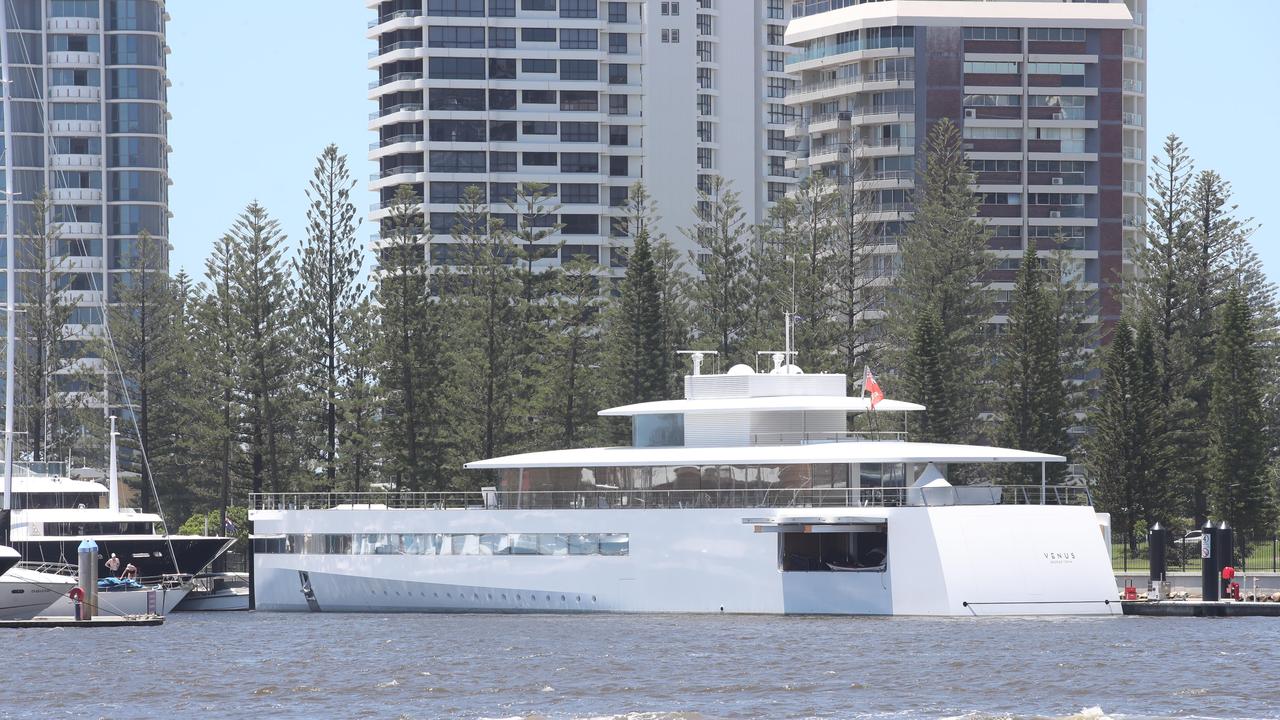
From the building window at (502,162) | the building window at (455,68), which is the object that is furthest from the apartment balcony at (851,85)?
the building window at (455,68)

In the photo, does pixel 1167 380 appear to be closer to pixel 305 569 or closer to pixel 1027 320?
pixel 1027 320

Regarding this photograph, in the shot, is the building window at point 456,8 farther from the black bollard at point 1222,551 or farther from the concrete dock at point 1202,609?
the concrete dock at point 1202,609

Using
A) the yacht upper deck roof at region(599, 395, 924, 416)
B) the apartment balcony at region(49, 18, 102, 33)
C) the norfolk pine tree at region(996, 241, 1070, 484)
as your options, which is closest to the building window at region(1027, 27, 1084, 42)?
the norfolk pine tree at region(996, 241, 1070, 484)

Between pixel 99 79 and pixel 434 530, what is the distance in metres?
61.3

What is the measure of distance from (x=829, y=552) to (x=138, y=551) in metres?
18.9

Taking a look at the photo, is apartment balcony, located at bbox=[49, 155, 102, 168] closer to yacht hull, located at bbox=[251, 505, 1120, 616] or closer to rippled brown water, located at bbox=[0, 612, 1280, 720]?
yacht hull, located at bbox=[251, 505, 1120, 616]

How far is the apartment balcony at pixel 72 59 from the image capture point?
101625mm

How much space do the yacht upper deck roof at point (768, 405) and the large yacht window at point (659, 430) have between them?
0.19 metres

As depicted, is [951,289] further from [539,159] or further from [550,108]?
[550,108]

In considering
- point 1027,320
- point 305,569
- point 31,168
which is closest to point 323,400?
point 305,569

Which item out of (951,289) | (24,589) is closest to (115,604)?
(24,589)

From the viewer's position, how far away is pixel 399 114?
97750 millimetres

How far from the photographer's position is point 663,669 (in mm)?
34531

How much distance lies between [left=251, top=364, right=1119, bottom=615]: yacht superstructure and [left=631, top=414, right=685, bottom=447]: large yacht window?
0.04 m
